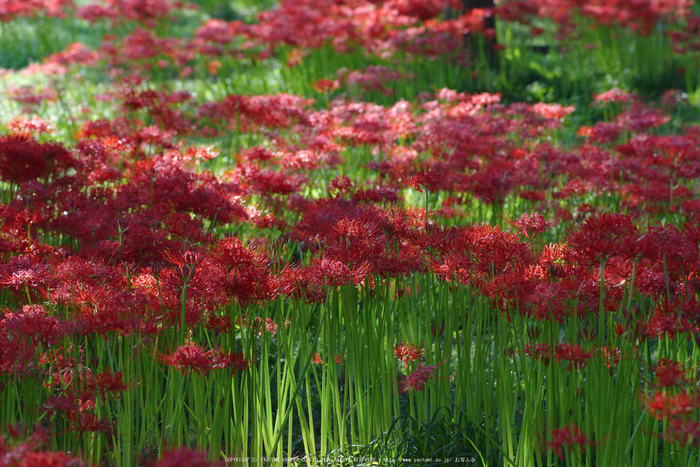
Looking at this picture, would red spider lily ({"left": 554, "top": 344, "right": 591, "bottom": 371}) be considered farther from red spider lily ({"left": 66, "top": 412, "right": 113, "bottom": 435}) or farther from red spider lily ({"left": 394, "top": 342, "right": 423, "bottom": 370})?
red spider lily ({"left": 66, "top": 412, "right": 113, "bottom": 435})

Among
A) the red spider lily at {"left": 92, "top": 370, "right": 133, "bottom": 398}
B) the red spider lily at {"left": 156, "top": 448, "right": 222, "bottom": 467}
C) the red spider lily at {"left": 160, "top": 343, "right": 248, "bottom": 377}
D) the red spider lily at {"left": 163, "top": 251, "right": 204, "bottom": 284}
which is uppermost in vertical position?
the red spider lily at {"left": 163, "top": 251, "right": 204, "bottom": 284}

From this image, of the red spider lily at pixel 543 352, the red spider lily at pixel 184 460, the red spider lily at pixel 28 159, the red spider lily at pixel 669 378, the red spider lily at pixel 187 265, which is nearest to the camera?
the red spider lily at pixel 184 460

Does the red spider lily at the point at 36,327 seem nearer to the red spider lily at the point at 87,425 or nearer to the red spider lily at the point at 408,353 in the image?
the red spider lily at the point at 87,425

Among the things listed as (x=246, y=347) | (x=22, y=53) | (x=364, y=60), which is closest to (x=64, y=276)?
(x=246, y=347)

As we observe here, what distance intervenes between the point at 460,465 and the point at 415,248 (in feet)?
3.22

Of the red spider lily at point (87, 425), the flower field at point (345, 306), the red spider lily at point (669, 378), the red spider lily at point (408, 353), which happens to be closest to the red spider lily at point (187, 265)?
the flower field at point (345, 306)

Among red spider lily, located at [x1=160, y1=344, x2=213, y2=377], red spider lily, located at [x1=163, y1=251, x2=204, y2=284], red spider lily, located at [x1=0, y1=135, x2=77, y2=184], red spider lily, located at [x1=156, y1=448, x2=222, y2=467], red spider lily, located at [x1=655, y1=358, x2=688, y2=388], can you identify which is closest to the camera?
red spider lily, located at [x1=156, y1=448, x2=222, y2=467]

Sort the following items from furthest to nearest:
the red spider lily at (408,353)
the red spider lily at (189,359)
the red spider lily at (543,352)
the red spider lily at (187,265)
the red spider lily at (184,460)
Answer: the red spider lily at (408,353) → the red spider lily at (543,352) → the red spider lily at (187,265) → the red spider lily at (189,359) → the red spider lily at (184,460)

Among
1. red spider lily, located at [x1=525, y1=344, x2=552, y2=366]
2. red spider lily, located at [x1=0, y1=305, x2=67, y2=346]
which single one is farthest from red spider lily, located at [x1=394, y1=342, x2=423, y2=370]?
red spider lily, located at [x1=0, y1=305, x2=67, y2=346]

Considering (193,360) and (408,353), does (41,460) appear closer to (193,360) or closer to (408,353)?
(193,360)

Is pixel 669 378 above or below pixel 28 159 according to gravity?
below

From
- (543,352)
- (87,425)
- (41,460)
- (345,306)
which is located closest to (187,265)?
(87,425)

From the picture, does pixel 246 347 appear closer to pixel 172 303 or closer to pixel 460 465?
pixel 172 303

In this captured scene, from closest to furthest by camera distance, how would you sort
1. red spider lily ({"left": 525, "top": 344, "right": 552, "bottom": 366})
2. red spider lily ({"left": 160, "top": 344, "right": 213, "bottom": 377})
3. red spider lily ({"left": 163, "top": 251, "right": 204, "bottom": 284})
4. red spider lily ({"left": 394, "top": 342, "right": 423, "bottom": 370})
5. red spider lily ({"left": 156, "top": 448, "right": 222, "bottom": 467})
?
red spider lily ({"left": 156, "top": 448, "right": 222, "bottom": 467})
red spider lily ({"left": 160, "top": 344, "right": 213, "bottom": 377})
red spider lily ({"left": 163, "top": 251, "right": 204, "bottom": 284})
red spider lily ({"left": 525, "top": 344, "right": 552, "bottom": 366})
red spider lily ({"left": 394, "top": 342, "right": 423, "bottom": 370})
